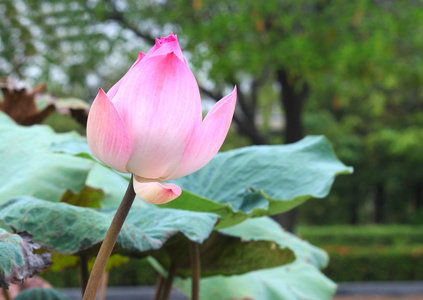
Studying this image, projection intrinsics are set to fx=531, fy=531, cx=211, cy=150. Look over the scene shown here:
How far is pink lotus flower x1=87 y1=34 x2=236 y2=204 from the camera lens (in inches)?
14.1

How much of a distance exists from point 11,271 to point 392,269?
25.6 feet

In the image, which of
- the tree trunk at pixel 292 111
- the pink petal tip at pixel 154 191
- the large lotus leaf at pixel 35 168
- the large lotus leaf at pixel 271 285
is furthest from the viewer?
the tree trunk at pixel 292 111

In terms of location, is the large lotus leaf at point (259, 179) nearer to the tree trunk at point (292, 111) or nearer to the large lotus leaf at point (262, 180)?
the large lotus leaf at point (262, 180)

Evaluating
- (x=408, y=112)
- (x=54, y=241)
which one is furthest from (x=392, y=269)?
(x=54, y=241)

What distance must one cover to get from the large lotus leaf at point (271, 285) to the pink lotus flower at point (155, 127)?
0.58 metres

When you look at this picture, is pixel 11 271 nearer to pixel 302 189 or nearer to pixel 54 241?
pixel 54 241

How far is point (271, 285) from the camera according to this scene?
40.8 inches

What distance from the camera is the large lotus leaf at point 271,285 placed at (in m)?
1.00

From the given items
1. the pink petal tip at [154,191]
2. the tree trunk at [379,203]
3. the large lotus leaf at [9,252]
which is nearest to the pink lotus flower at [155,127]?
the pink petal tip at [154,191]

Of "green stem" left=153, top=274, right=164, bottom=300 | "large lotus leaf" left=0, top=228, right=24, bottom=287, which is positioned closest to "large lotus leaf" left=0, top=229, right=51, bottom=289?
"large lotus leaf" left=0, top=228, right=24, bottom=287

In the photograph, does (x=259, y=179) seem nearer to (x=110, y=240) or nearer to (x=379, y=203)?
(x=110, y=240)

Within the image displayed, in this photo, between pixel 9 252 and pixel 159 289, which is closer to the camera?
pixel 9 252

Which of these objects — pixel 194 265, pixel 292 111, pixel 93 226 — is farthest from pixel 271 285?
pixel 292 111

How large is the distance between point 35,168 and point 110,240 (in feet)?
1.51
